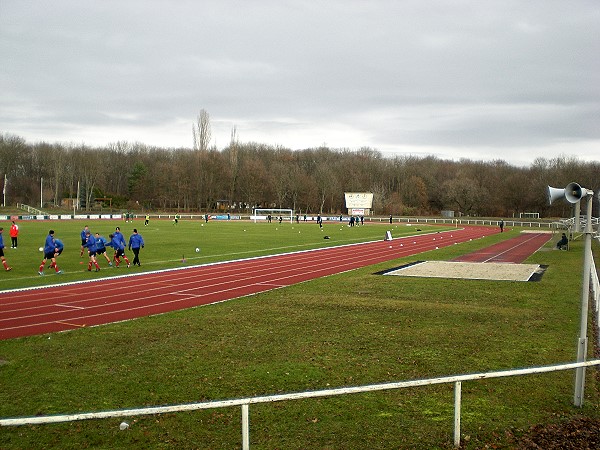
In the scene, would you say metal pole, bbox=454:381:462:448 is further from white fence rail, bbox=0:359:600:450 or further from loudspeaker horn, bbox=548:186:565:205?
loudspeaker horn, bbox=548:186:565:205

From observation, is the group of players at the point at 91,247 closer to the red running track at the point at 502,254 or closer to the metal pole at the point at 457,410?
the red running track at the point at 502,254

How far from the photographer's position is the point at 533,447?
652cm

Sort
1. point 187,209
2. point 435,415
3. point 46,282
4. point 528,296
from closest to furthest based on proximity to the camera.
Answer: point 435,415
point 528,296
point 46,282
point 187,209

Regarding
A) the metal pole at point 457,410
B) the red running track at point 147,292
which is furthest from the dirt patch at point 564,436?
the red running track at point 147,292

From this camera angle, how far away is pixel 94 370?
32.3 feet

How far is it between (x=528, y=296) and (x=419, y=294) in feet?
11.5

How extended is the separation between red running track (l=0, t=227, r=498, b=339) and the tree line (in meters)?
83.7

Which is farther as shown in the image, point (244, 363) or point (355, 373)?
point (244, 363)

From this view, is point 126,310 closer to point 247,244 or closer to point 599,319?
point 599,319

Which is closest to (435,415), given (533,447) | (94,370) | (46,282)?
(533,447)

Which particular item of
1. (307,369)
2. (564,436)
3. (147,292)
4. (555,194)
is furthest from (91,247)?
(564,436)

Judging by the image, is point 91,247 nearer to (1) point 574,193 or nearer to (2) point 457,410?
(1) point 574,193

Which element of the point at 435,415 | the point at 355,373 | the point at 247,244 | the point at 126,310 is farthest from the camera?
the point at 247,244

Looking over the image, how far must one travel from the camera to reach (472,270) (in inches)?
1009
